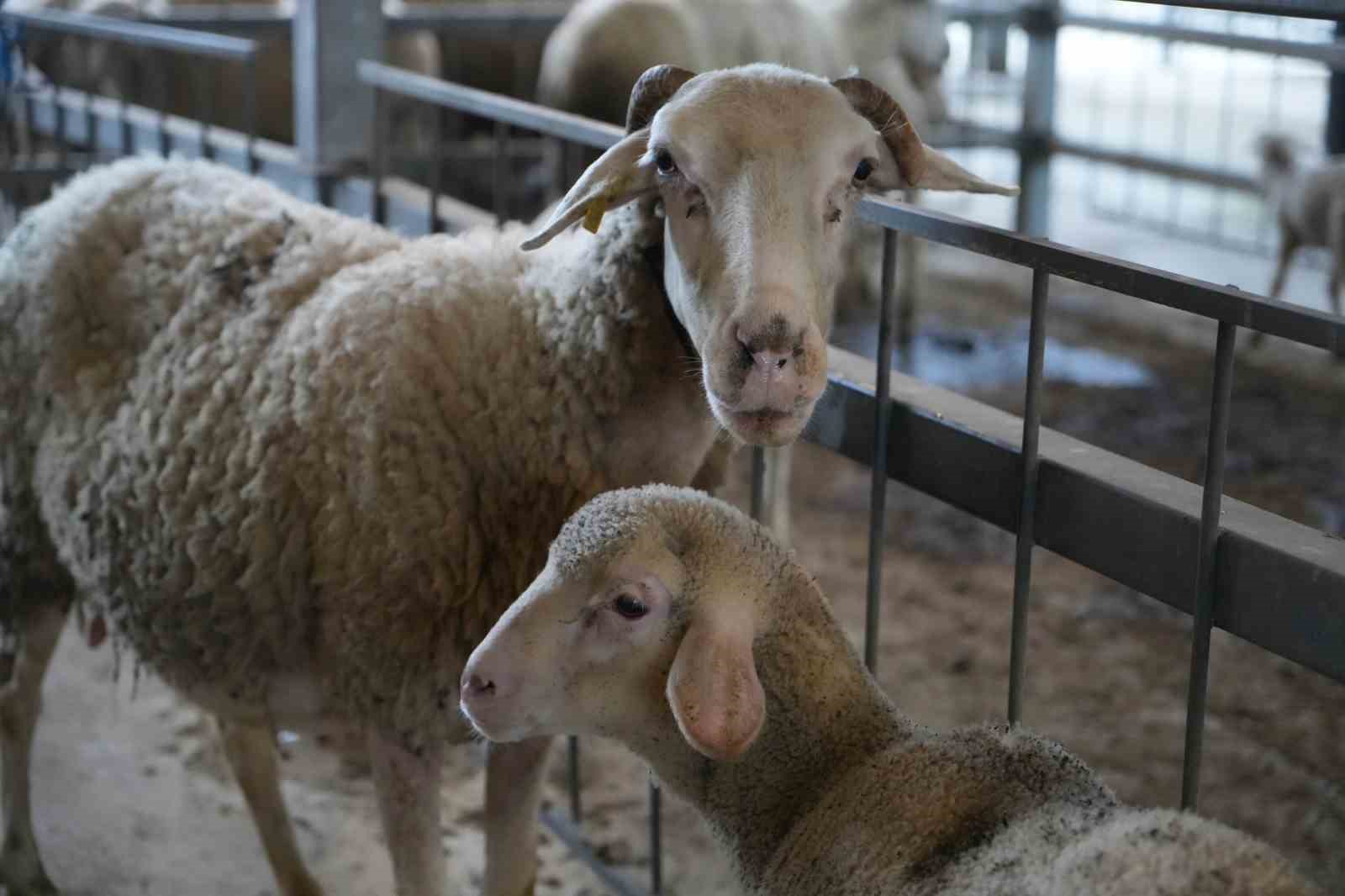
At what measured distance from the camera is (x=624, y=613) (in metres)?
2.05

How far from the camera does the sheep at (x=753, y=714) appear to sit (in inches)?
74.7

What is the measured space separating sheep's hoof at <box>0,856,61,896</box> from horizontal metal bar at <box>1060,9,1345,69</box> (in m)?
5.20

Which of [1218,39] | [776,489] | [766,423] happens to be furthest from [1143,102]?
[766,423]

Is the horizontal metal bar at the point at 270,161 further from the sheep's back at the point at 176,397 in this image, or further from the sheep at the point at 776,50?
the sheep at the point at 776,50

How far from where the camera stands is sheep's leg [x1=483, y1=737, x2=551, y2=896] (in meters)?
2.85

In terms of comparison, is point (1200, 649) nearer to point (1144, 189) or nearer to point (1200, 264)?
point (1200, 264)

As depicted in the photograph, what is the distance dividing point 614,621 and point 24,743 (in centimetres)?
209

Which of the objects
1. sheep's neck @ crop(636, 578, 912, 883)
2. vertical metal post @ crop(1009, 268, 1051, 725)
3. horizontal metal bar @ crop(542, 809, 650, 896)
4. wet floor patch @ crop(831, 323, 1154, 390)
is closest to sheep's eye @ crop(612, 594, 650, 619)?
sheep's neck @ crop(636, 578, 912, 883)

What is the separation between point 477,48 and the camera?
1005cm

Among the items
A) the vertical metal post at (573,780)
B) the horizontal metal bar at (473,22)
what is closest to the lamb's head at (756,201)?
the vertical metal post at (573,780)

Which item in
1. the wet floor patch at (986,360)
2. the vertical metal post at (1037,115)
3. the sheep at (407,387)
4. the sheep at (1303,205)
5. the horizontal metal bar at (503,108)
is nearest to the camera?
the sheep at (407,387)

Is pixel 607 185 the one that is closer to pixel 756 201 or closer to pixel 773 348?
pixel 756 201

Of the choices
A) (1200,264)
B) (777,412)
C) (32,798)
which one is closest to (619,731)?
(777,412)

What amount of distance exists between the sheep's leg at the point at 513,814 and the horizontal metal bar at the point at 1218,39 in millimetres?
4615
